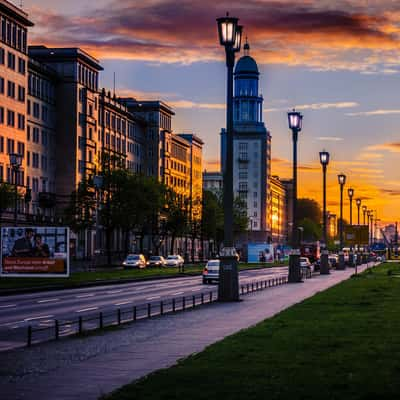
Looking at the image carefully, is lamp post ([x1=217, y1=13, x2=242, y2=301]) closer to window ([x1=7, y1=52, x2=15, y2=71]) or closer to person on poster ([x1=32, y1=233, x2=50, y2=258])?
person on poster ([x1=32, y1=233, x2=50, y2=258])

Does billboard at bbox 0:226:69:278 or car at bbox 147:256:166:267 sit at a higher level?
billboard at bbox 0:226:69:278

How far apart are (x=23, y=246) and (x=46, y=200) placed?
233 ft

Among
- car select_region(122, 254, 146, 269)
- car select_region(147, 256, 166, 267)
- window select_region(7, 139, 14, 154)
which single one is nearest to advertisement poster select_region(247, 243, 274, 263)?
car select_region(147, 256, 166, 267)

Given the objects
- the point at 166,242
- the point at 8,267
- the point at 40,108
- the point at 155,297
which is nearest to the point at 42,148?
the point at 40,108

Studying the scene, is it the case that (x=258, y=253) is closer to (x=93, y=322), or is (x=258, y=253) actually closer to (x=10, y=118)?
(x=10, y=118)

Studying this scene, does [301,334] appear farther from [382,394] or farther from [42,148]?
[42,148]

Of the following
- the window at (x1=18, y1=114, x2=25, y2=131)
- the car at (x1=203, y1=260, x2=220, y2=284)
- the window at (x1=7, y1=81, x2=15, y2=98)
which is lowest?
the car at (x1=203, y1=260, x2=220, y2=284)

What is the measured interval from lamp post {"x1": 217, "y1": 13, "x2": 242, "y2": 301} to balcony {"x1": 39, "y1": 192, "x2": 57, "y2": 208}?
8541cm

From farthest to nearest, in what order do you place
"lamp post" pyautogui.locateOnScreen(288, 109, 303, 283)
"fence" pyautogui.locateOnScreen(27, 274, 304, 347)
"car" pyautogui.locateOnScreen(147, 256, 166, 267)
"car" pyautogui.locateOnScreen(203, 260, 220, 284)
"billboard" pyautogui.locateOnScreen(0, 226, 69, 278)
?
"car" pyautogui.locateOnScreen(147, 256, 166, 267) → "car" pyautogui.locateOnScreen(203, 260, 220, 284) → "lamp post" pyautogui.locateOnScreen(288, 109, 303, 283) → "billboard" pyautogui.locateOnScreen(0, 226, 69, 278) → "fence" pyautogui.locateOnScreen(27, 274, 304, 347)

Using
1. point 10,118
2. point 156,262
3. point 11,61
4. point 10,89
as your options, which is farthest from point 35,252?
point 156,262

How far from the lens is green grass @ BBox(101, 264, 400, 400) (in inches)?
543

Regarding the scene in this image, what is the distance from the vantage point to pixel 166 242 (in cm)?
17900

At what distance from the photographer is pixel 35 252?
177 ft

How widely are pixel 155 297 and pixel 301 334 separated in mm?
23870
